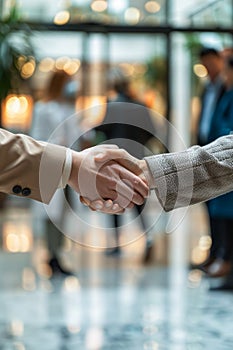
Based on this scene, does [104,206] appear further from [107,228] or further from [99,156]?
[107,228]

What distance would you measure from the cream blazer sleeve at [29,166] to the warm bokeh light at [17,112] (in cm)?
513

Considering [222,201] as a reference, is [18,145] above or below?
above

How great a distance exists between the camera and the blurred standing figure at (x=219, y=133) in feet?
23.1

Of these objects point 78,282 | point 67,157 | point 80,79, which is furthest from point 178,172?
point 80,79

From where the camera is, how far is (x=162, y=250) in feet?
29.3

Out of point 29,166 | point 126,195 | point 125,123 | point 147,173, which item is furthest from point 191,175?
point 125,123

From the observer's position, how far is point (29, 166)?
10.6ft

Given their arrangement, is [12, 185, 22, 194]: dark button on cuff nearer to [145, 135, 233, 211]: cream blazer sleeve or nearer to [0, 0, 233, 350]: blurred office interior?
[145, 135, 233, 211]: cream blazer sleeve

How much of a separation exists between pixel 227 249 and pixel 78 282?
1.13 metres

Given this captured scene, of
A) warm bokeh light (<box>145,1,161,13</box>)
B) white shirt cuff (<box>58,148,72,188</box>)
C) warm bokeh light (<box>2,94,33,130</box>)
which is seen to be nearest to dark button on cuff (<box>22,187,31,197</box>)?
white shirt cuff (<box>58,148,72,188</box>)

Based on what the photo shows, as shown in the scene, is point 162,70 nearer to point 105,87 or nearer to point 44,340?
point 105,87

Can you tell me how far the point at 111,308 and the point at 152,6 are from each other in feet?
12.6

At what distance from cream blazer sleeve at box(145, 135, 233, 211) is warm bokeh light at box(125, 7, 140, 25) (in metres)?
5.81

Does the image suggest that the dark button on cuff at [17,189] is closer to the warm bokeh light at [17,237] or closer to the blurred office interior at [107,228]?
the blurred office interior at [107,228]
